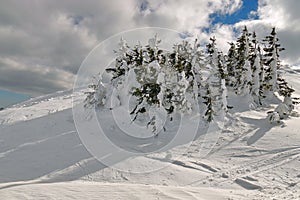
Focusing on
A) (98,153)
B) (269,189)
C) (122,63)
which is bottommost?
(269,189)

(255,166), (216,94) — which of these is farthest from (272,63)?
(255,166)

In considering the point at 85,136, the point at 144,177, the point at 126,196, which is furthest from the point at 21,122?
the point at 126,196

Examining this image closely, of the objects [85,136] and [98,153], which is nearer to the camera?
[98,153]

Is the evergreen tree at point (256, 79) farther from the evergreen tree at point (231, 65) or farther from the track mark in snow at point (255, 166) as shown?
the track mark in snow at point (255, 166)

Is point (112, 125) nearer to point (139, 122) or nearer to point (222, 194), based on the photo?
point (139, 122)

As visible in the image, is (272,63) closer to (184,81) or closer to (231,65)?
(231,65)

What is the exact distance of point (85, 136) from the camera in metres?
19.9

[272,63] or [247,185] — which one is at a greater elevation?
[272,63]

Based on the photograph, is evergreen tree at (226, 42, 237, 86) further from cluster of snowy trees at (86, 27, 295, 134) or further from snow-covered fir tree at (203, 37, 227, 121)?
snow-covered fir tree at (203, 37, 227, 121)

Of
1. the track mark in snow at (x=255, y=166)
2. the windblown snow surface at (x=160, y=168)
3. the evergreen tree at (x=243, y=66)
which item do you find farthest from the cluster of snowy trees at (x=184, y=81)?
the track mark in snow at (x=255, y=166)

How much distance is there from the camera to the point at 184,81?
70.8 feet

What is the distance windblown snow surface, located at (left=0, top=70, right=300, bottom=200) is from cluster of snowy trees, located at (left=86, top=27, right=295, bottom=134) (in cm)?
282

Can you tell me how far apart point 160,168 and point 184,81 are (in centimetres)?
898

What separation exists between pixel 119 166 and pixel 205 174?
15.8 feet
